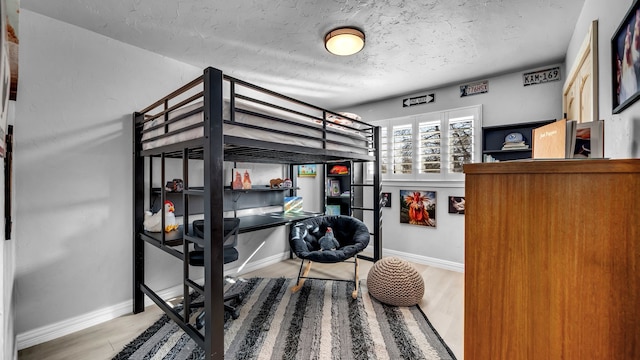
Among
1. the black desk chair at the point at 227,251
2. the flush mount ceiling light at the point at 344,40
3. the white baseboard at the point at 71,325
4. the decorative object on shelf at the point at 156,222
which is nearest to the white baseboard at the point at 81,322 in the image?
the white baseboard at the point at 71,325

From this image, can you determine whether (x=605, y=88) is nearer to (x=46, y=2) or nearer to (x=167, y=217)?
(x=167, y=217)

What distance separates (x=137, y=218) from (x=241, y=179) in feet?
3.56

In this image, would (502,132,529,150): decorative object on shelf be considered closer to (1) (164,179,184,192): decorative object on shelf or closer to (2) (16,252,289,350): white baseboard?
(1) (164,179,184,192): decorative object on shelf

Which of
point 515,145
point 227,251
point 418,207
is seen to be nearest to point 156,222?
point 227,251

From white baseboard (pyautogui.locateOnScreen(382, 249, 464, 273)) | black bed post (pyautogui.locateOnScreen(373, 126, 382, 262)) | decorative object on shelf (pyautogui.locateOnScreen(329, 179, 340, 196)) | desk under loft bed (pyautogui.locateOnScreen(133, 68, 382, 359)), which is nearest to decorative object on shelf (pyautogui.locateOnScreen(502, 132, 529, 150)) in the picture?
black bed post (pyautogui.locateOnScreen(373, 126, 382, 262))

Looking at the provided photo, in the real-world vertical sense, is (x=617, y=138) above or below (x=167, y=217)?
above

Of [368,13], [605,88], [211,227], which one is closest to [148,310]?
[211,227]

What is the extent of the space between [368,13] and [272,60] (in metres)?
1.12

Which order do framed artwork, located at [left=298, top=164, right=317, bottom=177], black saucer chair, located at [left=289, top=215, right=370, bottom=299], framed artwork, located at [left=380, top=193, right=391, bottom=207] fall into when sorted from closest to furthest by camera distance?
black saucer chair, located at [left=289, top=215, right=370, bottom=299]
framed artwork, located at [left=380, top=193, right=391, bottom=207]
framed artwork, located at [left=298, top=164, right=317, bottom=177]

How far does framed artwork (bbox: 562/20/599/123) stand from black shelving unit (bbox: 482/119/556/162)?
15.7 inches

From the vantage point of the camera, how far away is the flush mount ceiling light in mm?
2048

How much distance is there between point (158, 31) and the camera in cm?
208

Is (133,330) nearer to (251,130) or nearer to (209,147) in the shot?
(209,147)

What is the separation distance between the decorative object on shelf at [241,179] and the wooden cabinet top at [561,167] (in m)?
2.61
